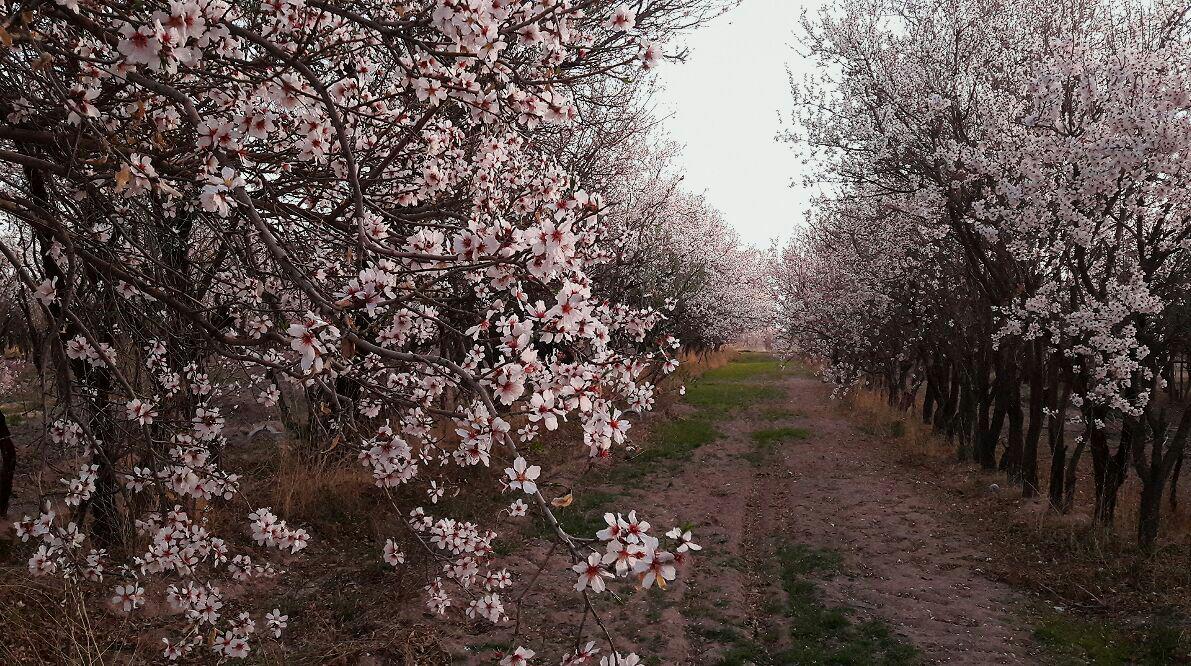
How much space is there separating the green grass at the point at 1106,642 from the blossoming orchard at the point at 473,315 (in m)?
1.00

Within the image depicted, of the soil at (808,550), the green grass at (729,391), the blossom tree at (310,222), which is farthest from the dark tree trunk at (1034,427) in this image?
the green grass at (729,391)

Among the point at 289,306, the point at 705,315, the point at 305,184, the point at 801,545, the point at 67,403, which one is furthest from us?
the point at 705,315

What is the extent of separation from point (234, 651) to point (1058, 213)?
309 inches

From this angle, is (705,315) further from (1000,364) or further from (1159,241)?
(1159,241)

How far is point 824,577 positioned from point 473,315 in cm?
582

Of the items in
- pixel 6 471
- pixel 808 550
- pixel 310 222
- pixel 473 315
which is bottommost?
pixel 808 550

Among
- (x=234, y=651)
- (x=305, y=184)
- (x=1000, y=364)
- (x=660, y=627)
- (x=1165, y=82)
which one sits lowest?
(x=660, y=627)

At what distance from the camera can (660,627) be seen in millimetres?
5969

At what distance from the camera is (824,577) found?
7113 millimetres

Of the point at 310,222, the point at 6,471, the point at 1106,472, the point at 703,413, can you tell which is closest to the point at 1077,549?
the point at 1106,472

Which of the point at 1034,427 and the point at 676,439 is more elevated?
the point at 1034,427

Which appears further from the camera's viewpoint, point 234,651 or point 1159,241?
point 1159,241

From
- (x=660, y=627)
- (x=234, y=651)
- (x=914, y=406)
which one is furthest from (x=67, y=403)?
(x=914, y=406)

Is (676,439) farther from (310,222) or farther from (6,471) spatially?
(310,222)
